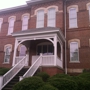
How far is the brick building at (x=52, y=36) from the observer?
1198 cm

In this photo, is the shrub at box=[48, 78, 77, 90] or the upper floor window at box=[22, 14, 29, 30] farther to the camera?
the upper floor window at box=[22, 14, 29, 30]

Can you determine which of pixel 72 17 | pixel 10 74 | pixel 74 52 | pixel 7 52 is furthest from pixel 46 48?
pixel 7 52

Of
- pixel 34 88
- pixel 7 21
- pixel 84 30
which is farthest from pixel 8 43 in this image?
pixel 34 88

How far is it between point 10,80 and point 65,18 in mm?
9373

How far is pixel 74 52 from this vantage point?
1377 centimetres

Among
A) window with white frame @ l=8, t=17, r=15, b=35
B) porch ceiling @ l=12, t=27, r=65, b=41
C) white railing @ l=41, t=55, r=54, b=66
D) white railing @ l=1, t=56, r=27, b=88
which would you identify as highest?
window with white frame @ l=8, t=17, r=15, b=35

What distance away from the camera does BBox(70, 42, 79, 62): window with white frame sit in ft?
44.5

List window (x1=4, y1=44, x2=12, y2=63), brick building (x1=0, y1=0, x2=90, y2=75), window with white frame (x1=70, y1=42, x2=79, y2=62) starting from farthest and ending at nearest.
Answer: window (x1=4, y1=44, x2=12, y2=63), window with white frame (x1=70, y1=42, x2=79, y2=62), brick building (x1=0, y1=0, x2=90, y2=75)

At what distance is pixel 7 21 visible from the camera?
18625 mm

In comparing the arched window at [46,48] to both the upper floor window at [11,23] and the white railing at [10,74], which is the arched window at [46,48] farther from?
the upper floor window at [11,23]

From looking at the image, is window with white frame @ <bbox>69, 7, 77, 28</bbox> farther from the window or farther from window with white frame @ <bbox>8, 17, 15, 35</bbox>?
the window

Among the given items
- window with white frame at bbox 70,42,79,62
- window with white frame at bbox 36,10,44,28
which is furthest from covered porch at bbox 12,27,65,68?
window with white frame at bbox 36,10,44,28

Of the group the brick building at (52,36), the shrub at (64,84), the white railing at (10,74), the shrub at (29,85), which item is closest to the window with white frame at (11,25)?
the brick building at (52,36)

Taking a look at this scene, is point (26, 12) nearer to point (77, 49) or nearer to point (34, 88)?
point (77, 49)
